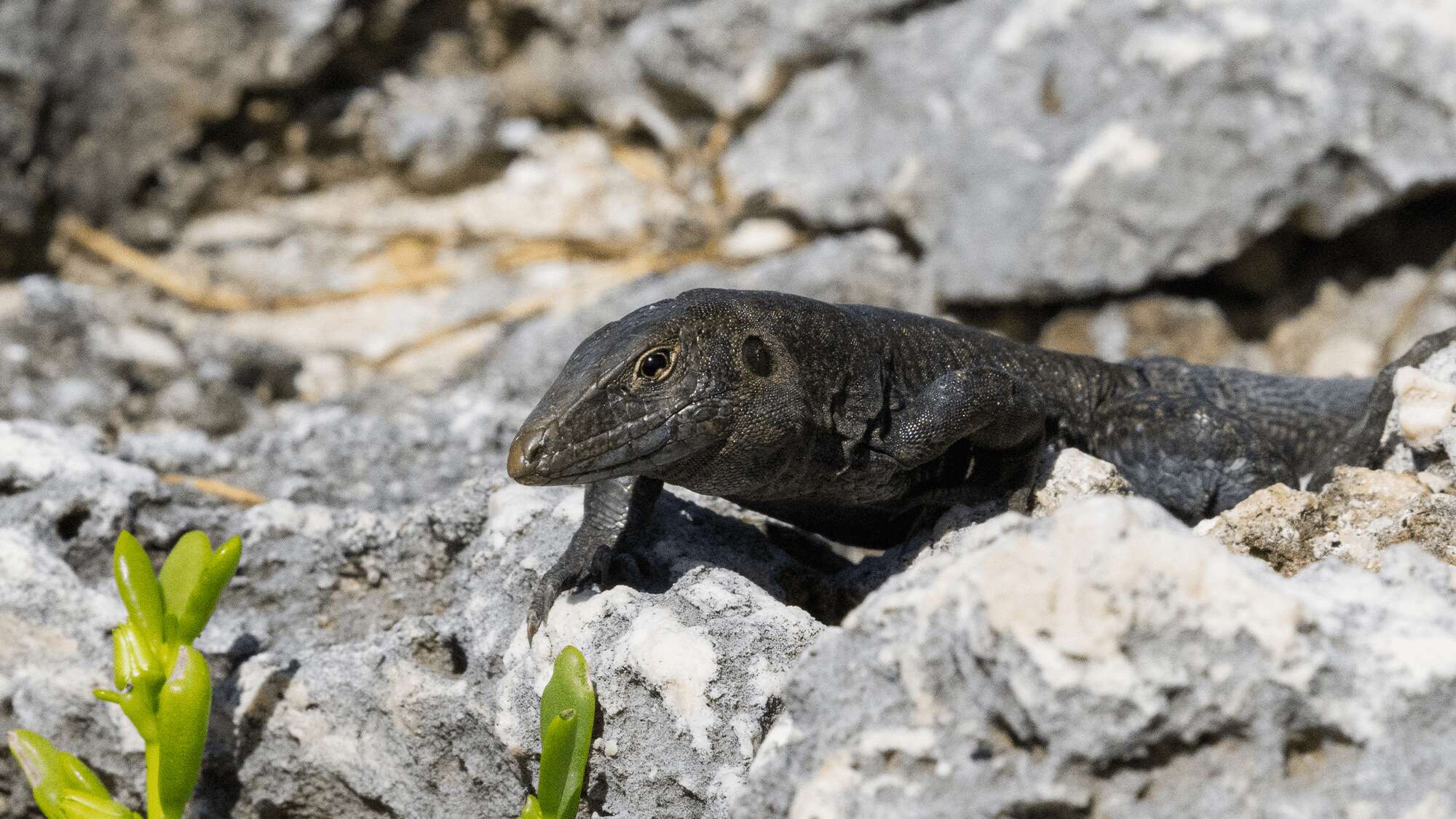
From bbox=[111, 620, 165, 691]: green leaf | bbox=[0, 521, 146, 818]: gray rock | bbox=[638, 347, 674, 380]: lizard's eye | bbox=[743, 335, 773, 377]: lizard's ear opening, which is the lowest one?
bbox=[0, 521, 146, 818]: gray rock

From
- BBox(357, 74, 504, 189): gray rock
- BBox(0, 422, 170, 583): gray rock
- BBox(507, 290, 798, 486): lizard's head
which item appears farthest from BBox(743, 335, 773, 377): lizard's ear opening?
BBox(357, 74, 504, 189): gray rock

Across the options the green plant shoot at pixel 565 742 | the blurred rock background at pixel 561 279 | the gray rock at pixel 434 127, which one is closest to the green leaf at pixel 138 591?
the blurred rock background at pixel 561 279

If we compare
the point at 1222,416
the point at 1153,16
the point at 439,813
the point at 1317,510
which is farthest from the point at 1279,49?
the point at 439,813

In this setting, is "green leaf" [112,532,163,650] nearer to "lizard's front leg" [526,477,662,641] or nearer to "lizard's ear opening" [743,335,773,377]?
"lizard's front leg" [526,477,662,641]

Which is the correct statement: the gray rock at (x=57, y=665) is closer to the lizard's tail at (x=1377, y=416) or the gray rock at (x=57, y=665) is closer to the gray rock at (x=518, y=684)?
the gray rock at (x=518, y=684)

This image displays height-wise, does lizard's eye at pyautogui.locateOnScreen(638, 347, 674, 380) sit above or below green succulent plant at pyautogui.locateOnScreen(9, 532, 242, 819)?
above
